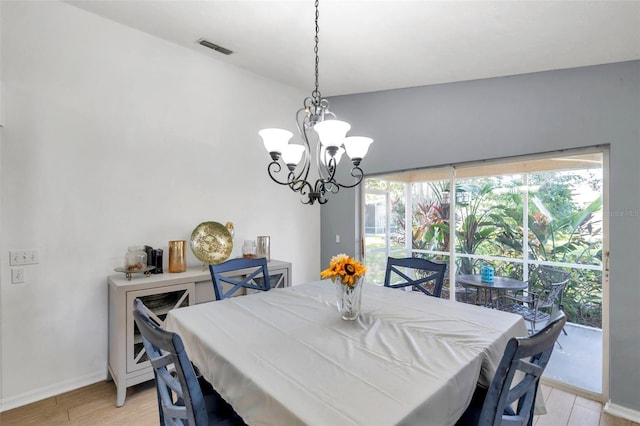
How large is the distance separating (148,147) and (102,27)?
38.9 inches

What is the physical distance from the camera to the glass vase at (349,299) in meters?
1.68

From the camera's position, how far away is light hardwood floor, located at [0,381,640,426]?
2094 mm

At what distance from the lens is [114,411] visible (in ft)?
7.20

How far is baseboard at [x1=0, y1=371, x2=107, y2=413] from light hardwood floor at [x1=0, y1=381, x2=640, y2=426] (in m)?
0.04

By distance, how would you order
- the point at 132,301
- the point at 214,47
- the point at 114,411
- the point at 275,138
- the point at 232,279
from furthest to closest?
the point at 214,47, the point at 232,279, the point at 132,301, the point at 114,411, the point at 275,138

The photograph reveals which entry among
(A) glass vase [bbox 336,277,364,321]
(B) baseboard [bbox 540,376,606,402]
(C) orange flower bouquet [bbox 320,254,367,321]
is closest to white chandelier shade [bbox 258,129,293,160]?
(C) orange flower bouquet [bbox 320,254,367,321]

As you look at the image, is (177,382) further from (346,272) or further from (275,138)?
(275,138)

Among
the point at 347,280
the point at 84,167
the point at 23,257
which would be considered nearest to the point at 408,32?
the point at 347,280

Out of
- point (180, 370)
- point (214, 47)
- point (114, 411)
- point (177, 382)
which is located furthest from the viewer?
point (214, 47)

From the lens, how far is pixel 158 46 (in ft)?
9.35

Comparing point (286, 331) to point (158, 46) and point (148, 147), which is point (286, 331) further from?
point (158, 46)

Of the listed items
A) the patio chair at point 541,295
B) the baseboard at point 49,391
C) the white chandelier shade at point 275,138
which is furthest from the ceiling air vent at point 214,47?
the patio chair at point 541,295

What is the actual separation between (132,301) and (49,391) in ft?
3.08

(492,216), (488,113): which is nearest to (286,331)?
(492,216)
